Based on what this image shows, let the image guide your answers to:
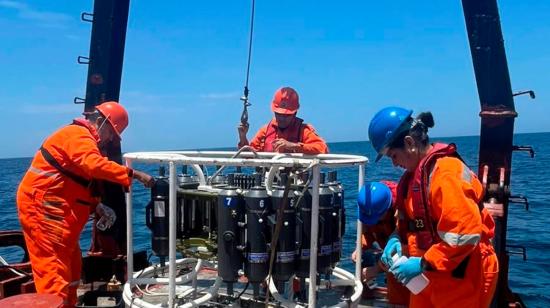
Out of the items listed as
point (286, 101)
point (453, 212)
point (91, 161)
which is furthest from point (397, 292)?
point (91, 161)

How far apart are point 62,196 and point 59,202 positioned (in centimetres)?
6

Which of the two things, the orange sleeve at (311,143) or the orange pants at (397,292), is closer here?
the orange pants at (397,292)

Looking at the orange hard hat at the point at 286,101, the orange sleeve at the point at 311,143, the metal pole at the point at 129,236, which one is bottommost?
the metal pole at the point at 129,236

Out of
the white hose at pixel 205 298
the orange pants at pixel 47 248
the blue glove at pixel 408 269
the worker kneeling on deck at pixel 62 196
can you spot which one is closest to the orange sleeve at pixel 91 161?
the worker kneeling on deck at pixel 62 196

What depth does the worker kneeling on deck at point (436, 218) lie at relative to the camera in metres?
2.92

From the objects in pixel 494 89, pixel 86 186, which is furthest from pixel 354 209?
pixel 86 186

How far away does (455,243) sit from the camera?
2.90 meters

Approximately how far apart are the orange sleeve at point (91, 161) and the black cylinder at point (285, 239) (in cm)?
133

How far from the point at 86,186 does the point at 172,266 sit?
138 centimetres

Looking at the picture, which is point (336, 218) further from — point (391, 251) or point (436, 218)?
point (436, 218)

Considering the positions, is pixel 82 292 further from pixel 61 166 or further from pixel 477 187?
pixel 477 187

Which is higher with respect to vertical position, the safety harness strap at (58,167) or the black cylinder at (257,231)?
the safety harness strap at (58,167)

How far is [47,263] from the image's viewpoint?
4.42 meters

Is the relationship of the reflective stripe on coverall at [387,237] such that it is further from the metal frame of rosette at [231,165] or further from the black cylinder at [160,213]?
the black cylinder at [160,213]
